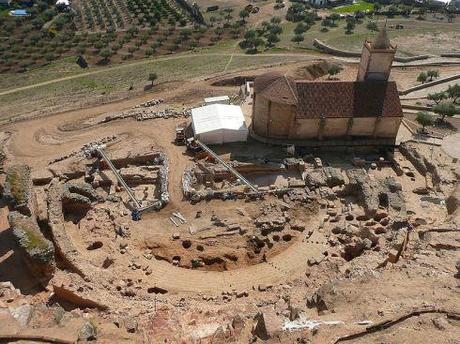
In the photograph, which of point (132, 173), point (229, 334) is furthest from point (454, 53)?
point (229, 334)

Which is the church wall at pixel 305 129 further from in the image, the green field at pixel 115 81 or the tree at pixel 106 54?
the tree at pixel 106 54

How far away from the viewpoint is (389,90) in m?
39.3

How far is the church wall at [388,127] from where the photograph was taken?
39.1 metres

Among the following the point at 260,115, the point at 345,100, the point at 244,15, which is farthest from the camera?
the point at 244,15

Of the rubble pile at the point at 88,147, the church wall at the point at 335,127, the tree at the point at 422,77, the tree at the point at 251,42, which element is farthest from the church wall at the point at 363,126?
the tree at the point at 251,42

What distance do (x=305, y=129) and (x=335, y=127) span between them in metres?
2.76

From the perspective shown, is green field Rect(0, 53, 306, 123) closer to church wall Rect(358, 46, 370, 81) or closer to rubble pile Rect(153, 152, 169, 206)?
rubble pile Rect(153, 152, 169, 206)

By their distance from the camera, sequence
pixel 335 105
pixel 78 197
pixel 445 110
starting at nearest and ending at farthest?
pixel 78 197 → pixel 335 105 → pixel 445 110

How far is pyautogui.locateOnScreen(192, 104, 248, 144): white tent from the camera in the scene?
1526 inches

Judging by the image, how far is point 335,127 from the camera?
1545 inches

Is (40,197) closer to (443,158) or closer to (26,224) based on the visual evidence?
(26,224)

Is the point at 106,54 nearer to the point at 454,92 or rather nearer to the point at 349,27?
the point at 349,27

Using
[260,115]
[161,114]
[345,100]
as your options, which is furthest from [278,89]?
[161,114]

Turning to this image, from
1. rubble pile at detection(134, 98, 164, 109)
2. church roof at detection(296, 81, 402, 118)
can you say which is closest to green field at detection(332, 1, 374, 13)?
rubble pile at detection(134, 98, 164, 109)
